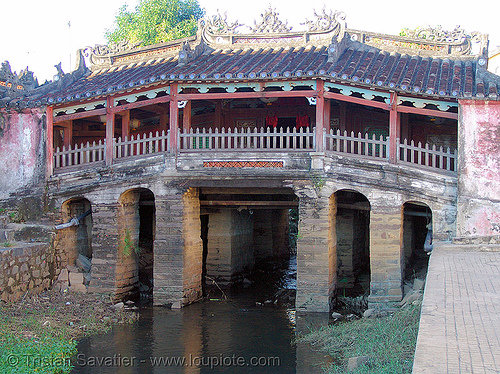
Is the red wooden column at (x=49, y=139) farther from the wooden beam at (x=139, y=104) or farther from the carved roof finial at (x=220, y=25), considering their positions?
the carved roof finial at (x=220, y=25)

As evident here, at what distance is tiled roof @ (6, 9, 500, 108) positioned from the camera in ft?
41.3

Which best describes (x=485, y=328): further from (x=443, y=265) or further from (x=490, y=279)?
(x=443, y=265)

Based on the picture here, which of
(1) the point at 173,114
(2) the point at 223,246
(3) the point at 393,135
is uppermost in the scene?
(1) the point at 173,114

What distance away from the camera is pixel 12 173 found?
14.9 meters

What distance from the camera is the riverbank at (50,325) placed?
8.98m

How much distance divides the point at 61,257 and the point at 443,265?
32.2ft

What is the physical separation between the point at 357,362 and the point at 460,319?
245 centimetres

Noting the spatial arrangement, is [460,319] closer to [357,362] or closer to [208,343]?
[357,362]

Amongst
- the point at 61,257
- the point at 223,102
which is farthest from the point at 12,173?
the point at 223,102

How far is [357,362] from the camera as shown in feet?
26.7

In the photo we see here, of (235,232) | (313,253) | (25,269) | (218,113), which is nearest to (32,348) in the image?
(25,269)

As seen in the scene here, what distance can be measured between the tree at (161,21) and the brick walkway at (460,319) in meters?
24.0

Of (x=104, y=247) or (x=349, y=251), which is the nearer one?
(x=104, y=247)

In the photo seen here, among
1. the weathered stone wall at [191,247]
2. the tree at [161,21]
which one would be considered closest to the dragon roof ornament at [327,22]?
the weathered stone wall at [191,247]
